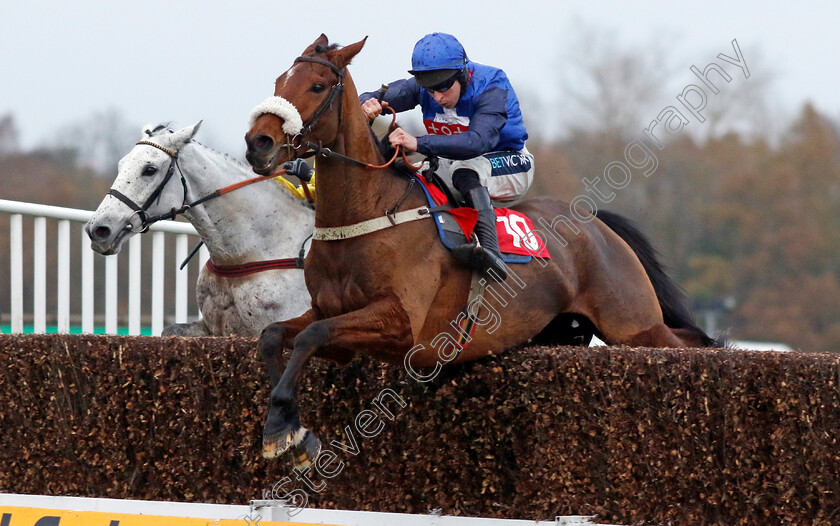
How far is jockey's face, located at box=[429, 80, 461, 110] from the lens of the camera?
461cm

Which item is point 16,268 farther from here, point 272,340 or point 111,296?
point 272,340

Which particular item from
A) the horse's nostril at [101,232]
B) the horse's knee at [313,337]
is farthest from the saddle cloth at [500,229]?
the horse's nostril at [101,232]

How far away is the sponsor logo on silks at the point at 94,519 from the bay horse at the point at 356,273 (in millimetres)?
330

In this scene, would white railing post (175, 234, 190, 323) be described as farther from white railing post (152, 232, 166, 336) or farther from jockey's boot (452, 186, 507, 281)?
jockey's boot (452, 186, 507, 281)

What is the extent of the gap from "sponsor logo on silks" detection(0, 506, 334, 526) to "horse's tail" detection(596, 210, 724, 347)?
295cm

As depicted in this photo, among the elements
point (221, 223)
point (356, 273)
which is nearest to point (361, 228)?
point (356, 273)

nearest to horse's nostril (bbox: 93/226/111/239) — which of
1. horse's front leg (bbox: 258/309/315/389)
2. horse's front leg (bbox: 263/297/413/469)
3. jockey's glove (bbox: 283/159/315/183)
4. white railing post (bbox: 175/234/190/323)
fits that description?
jockey's glove (bbox: 283/159/315/183)

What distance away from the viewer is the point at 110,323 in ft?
23.9

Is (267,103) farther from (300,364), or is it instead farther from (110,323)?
(110,323)

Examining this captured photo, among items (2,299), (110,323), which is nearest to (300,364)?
(110,323)

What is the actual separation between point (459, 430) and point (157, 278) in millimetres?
3886

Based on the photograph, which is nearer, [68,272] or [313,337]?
[313,337]

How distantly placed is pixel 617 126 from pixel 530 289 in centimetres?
2432

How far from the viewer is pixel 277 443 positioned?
3674mm
